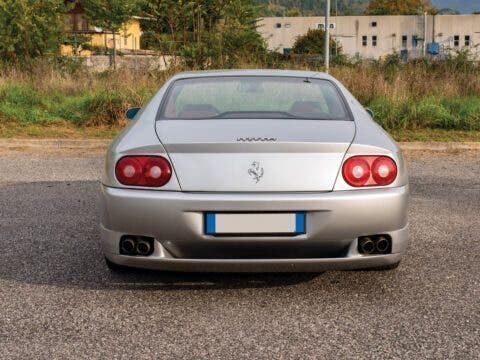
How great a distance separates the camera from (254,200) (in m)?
3.83

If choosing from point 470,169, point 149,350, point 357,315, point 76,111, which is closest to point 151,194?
point 149,350

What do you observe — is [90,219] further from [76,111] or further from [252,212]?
Answer: [76,111]

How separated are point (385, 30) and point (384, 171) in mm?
98796

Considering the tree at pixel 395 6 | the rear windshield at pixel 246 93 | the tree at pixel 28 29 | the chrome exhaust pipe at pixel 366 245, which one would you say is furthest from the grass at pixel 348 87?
the tree at pixel 395 6

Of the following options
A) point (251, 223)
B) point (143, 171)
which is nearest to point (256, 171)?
point (251, 223)

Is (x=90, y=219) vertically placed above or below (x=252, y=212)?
below

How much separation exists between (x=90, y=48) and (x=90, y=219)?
46.6 m

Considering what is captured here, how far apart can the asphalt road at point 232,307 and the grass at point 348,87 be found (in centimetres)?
728

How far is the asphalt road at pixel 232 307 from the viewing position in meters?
3.45

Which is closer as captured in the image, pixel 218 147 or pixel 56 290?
pixel 218 147

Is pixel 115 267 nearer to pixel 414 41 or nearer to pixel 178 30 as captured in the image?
pixel 178 30

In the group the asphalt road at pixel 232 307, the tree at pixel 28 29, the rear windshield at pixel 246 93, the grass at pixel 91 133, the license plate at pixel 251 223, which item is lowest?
the grass at pixel 91 133

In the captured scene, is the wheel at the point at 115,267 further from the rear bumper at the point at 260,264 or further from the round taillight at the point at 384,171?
the round taillight at the point at 384,171

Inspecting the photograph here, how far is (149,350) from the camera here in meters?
3.41
